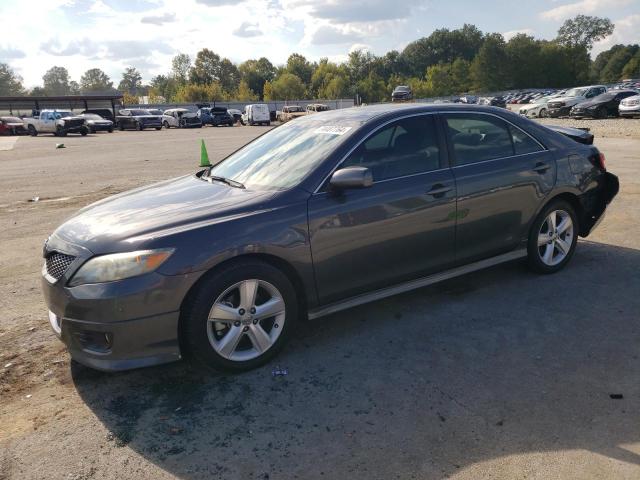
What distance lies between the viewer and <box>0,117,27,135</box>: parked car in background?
130 ft

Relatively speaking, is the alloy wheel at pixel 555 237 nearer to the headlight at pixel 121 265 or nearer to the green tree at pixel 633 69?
the headlight at pixel 121 265

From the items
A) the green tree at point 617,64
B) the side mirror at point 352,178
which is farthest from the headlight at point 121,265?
the green tree at point 617,64

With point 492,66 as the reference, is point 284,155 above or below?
below

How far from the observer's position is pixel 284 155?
4145 millimetres

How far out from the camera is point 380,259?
152 inches

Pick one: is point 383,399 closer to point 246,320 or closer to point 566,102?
point 246,320

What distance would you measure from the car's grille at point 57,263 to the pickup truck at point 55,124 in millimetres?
34584

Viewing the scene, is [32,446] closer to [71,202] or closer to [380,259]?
[380,259]

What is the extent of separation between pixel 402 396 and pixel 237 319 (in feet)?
3.76

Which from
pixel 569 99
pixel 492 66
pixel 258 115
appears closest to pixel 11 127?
pixel 258 115

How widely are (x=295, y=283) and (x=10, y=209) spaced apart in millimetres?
7747

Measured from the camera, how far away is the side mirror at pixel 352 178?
3531 millimetres

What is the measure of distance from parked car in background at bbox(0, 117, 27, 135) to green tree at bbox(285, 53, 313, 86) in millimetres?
105192

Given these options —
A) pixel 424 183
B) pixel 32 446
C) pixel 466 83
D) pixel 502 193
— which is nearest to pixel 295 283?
pixel 424 183
